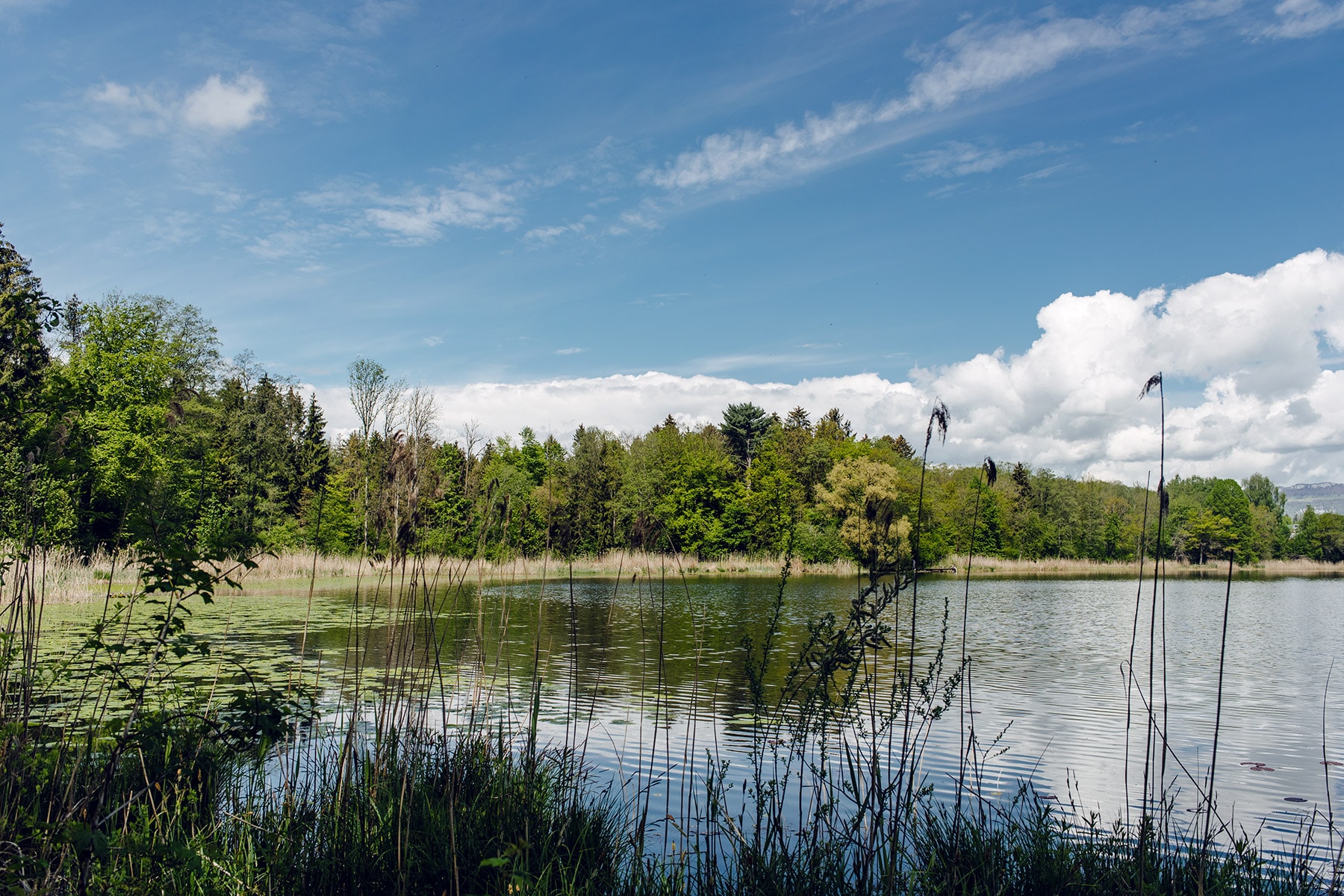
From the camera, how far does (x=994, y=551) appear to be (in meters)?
62.5

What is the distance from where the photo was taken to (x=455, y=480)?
21.9 ft

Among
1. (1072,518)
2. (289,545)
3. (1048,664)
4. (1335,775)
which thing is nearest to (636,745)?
(1335,775)

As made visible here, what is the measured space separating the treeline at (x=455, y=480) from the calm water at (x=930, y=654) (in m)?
1.00

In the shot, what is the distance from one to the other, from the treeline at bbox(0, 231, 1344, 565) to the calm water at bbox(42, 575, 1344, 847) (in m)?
1.00

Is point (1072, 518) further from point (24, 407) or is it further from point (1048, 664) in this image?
point (24, 407)

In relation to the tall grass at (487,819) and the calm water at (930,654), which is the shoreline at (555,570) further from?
the calm water at (930,654)

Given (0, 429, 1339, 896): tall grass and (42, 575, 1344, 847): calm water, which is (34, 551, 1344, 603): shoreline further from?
(42, 575, 1344, 847): calm water

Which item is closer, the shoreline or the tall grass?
the tall grass

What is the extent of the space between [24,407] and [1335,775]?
10.7 m

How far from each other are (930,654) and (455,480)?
1095 cm

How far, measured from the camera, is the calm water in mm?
6117

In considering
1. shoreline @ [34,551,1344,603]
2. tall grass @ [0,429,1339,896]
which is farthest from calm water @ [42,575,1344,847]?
shoreline @ [34,551,1344,603]

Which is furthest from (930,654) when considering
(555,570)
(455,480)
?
(555,570)

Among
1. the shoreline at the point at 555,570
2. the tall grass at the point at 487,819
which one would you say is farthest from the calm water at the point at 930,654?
the shoreline at the point at 555,570
